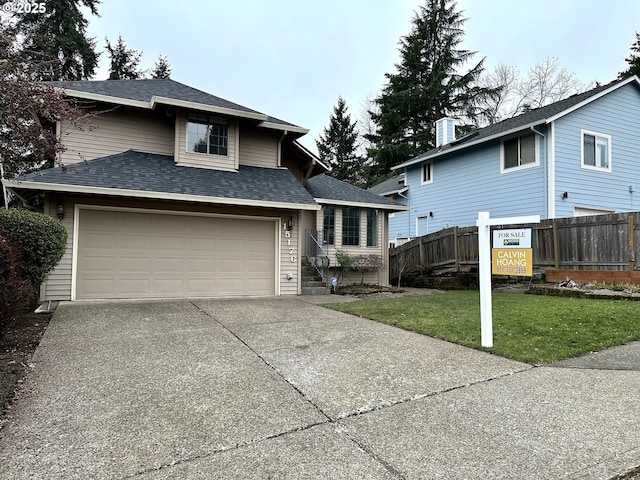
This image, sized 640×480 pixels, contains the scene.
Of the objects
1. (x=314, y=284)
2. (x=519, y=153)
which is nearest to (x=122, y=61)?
(x=314, y=284)

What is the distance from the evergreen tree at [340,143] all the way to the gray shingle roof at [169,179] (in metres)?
24.7

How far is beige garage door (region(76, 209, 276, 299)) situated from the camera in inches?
334

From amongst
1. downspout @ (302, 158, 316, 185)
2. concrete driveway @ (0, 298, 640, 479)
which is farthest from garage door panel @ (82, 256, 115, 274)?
downspout @ (302, 158, 316, 185)

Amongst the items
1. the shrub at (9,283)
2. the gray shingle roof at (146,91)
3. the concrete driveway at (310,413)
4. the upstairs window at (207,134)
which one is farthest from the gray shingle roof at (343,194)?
the shrub at (9,283)

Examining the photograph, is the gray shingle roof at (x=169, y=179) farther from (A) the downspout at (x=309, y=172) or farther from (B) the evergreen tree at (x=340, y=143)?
(B) the evergreen tree at (x=340, y=143)

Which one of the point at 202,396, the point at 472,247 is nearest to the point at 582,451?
the point at 202,396

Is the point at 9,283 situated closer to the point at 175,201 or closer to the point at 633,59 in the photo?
the point at 175,201

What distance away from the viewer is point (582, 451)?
2.37 metres

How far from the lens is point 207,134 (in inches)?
413

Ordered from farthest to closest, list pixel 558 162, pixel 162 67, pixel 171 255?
pixel 162 67, pixel 558 162, pixel 171 255

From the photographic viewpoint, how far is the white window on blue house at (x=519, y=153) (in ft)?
41.9

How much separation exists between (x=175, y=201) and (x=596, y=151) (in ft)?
45.9

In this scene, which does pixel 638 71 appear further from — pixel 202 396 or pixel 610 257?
pixel 202 396

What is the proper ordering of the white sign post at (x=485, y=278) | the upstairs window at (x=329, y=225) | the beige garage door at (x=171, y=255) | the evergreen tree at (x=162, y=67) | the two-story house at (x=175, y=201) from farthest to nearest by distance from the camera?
the evergreen tree at (x=162, y=67) < the upstairs window at (x=329, y=225) < the beige garage door at (x=171, y=255) < the two-story house at (x=175, y=201) < the white sign post at (x=485, y=278)
